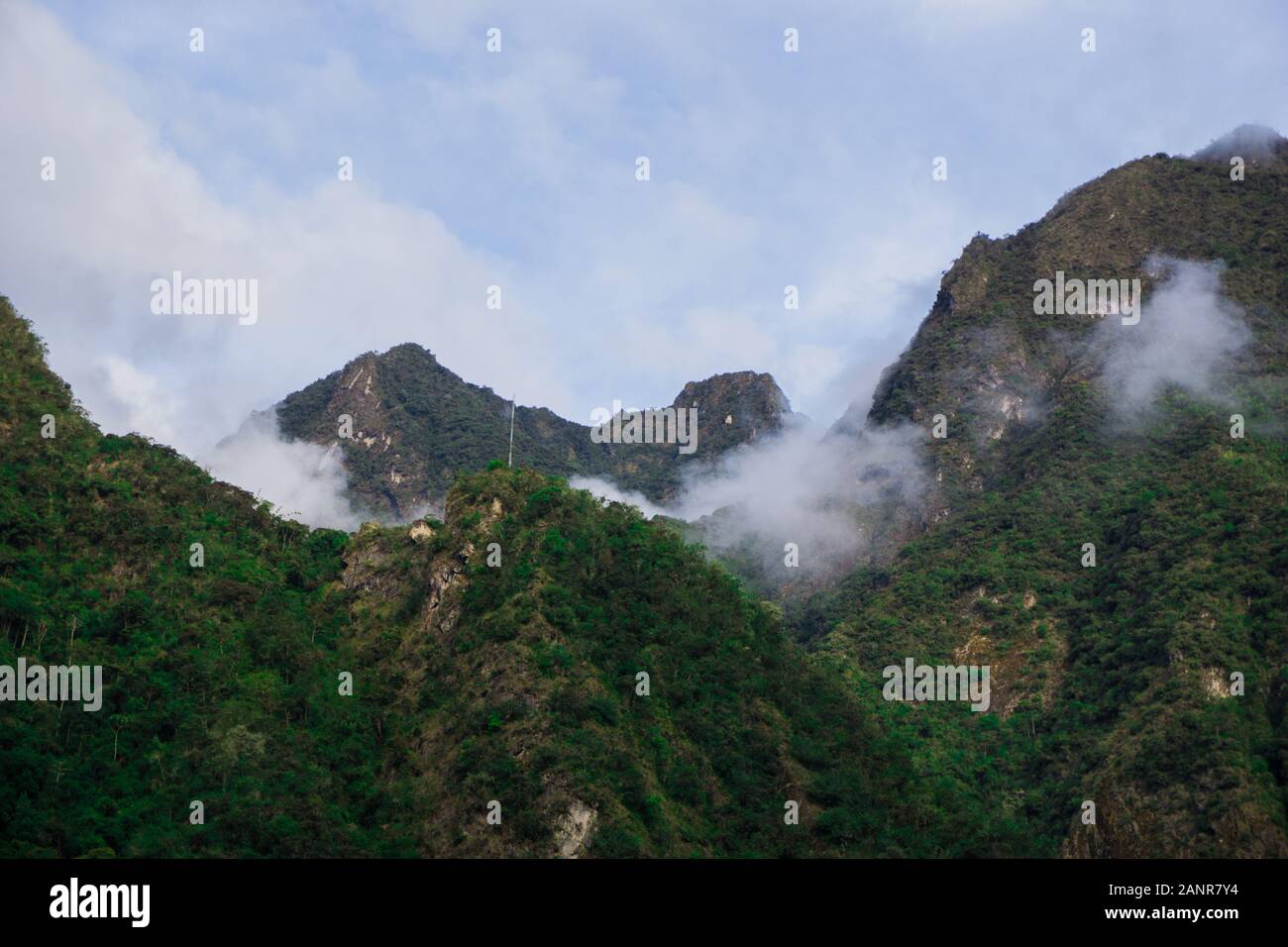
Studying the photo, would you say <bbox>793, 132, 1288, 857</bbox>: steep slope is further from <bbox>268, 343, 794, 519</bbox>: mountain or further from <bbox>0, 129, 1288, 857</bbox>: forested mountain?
<bbox>268, 343, 794, 519</bbox>: mountain

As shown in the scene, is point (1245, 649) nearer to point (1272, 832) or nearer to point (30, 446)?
point (1272, 832)

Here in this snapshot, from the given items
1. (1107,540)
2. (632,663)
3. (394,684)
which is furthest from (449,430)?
(632,663)

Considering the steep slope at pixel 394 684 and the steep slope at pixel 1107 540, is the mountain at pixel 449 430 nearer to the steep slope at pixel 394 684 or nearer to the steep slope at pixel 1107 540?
the steep slope at pixel 1107 540

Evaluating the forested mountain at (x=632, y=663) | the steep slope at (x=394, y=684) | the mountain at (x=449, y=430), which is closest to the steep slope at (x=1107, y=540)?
A: the forested mountain at (x=632, y=663)

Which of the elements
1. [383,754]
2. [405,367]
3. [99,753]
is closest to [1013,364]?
[405,367]

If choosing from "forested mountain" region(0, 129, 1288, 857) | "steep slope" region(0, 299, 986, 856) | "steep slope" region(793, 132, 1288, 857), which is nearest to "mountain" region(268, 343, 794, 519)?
"steep slope" region(793, 132, 1288, 857)
